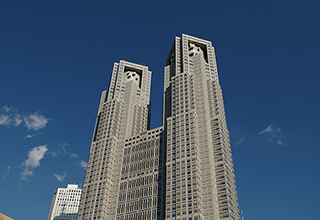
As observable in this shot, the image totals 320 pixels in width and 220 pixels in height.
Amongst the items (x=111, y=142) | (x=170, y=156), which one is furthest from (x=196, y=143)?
(x=111, y=142)

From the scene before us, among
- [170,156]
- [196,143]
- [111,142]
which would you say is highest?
[111,142]

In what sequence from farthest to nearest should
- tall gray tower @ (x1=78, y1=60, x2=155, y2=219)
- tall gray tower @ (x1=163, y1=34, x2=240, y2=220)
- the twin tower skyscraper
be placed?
1. tall gray tower @ (x1=78, y1=60, x2=155, y2=219)
2. the twin tower skyscraper
3. tall gray tower @ (x1=163, y1=34, x2=240, y2=220)

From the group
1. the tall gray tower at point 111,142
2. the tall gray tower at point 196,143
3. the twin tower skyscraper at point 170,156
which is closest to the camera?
the tall gray tower at point 196,143

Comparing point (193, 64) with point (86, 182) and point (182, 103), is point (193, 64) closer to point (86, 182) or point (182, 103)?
point (182, 103)

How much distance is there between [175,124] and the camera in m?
154

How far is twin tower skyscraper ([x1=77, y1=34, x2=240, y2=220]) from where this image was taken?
421 ft

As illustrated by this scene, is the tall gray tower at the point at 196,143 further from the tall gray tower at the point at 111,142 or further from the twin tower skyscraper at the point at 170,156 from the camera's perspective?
the tall gray tower at the point at 111,142

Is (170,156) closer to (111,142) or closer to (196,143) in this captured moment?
(196,143)

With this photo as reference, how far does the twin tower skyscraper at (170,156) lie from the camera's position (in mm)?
128375

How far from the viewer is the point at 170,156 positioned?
143 metres

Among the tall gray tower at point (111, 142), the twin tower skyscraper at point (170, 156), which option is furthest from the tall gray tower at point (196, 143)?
the tall gray tower at point (111, 142)

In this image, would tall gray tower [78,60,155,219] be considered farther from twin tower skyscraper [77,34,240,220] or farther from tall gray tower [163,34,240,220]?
tall gray tower [163,34,240,220]

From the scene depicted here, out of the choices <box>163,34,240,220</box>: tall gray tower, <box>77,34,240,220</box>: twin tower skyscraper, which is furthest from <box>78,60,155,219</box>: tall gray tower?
<box>163,34,240,220</box>: tall gray tower

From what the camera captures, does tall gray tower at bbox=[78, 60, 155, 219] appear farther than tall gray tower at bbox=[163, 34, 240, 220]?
Yes
